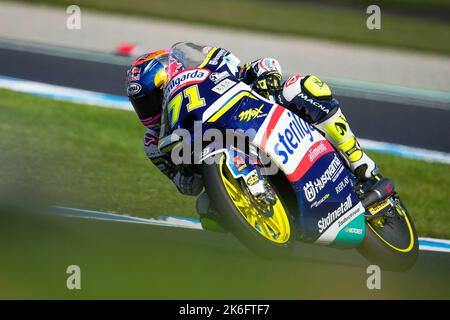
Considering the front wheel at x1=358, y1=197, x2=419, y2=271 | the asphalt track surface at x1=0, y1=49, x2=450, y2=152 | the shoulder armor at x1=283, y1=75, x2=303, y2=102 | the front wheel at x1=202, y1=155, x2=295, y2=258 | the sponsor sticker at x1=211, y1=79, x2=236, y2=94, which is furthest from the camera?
the asphalt track surface at x1=0, y1=49, x2=450, y2=152

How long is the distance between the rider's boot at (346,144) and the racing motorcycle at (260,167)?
0.33 feet

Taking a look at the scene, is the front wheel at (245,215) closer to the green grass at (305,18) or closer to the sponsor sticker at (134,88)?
the sponsor sticker at (134,88)

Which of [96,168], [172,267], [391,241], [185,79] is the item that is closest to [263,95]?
[185,79]

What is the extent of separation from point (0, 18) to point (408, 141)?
7.43m

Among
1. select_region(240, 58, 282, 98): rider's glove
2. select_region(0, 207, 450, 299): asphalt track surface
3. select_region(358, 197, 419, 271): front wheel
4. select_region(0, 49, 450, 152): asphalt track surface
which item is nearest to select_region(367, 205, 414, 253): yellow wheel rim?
select_region(358, 197, 419, 271): front wheel

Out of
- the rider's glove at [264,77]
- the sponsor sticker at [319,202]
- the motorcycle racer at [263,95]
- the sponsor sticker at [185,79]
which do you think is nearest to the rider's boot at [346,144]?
the motorcycle racer at [263,95]

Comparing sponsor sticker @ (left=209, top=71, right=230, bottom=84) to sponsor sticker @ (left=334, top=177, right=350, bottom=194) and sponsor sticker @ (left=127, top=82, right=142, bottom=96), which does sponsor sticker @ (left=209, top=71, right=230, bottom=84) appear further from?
sponsor sticker @ (left=334, top=177, right=350, bottom=194)

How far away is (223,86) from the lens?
16.9 ft

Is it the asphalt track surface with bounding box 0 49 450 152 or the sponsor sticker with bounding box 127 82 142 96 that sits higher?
the asphalt track surface with bounding box 0 49 450 152

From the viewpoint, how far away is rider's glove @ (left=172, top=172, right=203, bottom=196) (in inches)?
209

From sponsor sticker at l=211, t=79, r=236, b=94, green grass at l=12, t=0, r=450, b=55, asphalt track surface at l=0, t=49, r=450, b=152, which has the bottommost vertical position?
sponsor sticker at l=211, t=79, r=236, b=94

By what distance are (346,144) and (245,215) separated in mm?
1246

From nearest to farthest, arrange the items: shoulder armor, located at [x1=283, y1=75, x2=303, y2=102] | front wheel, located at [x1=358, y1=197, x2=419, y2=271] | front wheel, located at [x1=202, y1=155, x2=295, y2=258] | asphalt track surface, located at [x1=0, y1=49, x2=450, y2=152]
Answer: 1. front wheel, located at [x1=202, y1=155, x2=295, y2=258]
2. shoulder armor, located at [x1=283, y1=75, x2=303, y2=102]
3. front wheel, located at [x1=358, y1=197, x2=419, y2=271]
4. asphalt track surface, located at [x1=0, y1=49, x2=450, y2=152]

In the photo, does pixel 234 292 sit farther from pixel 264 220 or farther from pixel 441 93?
pixel 441 93
